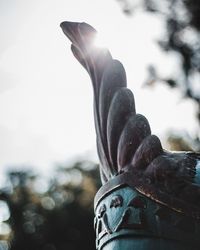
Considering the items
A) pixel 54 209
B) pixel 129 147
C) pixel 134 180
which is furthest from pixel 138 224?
pixel 54 209

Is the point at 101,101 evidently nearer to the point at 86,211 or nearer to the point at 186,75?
the point at 186,75

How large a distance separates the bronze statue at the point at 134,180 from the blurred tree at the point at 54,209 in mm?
20084

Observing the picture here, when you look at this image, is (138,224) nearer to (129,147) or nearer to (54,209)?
(129,147)

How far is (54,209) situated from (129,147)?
22.3 m

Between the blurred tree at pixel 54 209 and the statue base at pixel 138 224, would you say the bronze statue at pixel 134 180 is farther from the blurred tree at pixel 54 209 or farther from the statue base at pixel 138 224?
the blurred tree at pixel 54 209

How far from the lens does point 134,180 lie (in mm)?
1407

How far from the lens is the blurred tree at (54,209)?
21938mm

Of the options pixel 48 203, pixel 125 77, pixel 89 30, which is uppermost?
pixel 89 30

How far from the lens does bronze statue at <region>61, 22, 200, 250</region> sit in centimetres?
128

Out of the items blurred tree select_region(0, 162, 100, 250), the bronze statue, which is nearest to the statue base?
the bronze statue

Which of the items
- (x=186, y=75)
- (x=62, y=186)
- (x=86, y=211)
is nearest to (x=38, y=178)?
(x=62, y=186)

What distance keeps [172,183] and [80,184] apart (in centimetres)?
2269

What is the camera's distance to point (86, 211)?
22.0m

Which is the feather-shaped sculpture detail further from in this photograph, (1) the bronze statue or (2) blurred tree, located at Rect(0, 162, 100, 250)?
(2) blurred tree, located at Rect(0, 162, 100, 250)
